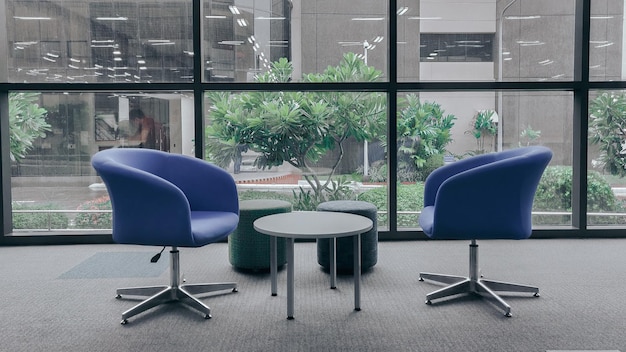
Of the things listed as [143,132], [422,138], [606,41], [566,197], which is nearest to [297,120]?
[422,138]

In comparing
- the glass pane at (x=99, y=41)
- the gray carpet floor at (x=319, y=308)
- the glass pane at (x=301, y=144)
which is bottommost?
the gray carpet floor at (x=319, y=308)

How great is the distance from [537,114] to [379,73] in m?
1.46

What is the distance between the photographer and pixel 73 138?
14.3 feet

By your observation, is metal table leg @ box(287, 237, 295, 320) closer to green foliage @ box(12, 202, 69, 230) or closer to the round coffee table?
the round coffee table

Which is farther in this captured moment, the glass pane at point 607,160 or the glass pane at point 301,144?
the glass pane at point 607,160

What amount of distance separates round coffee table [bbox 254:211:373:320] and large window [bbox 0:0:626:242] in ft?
4.87

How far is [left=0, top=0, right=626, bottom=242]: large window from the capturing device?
4.29 metres

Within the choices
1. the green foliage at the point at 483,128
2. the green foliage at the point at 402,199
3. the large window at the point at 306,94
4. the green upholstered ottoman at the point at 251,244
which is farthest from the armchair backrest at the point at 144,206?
the green foliage at the point at 483,128

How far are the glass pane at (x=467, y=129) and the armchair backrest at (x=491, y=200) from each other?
170 centimetres

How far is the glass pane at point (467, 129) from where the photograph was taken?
447 centimetres

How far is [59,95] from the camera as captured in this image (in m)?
4.31

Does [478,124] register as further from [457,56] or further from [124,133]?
[124,133]

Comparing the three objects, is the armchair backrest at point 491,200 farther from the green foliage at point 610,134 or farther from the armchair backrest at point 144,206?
the green foliage at point 610,134

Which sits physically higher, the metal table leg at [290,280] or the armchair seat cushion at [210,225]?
the armchair seat cushion at [210,225]
